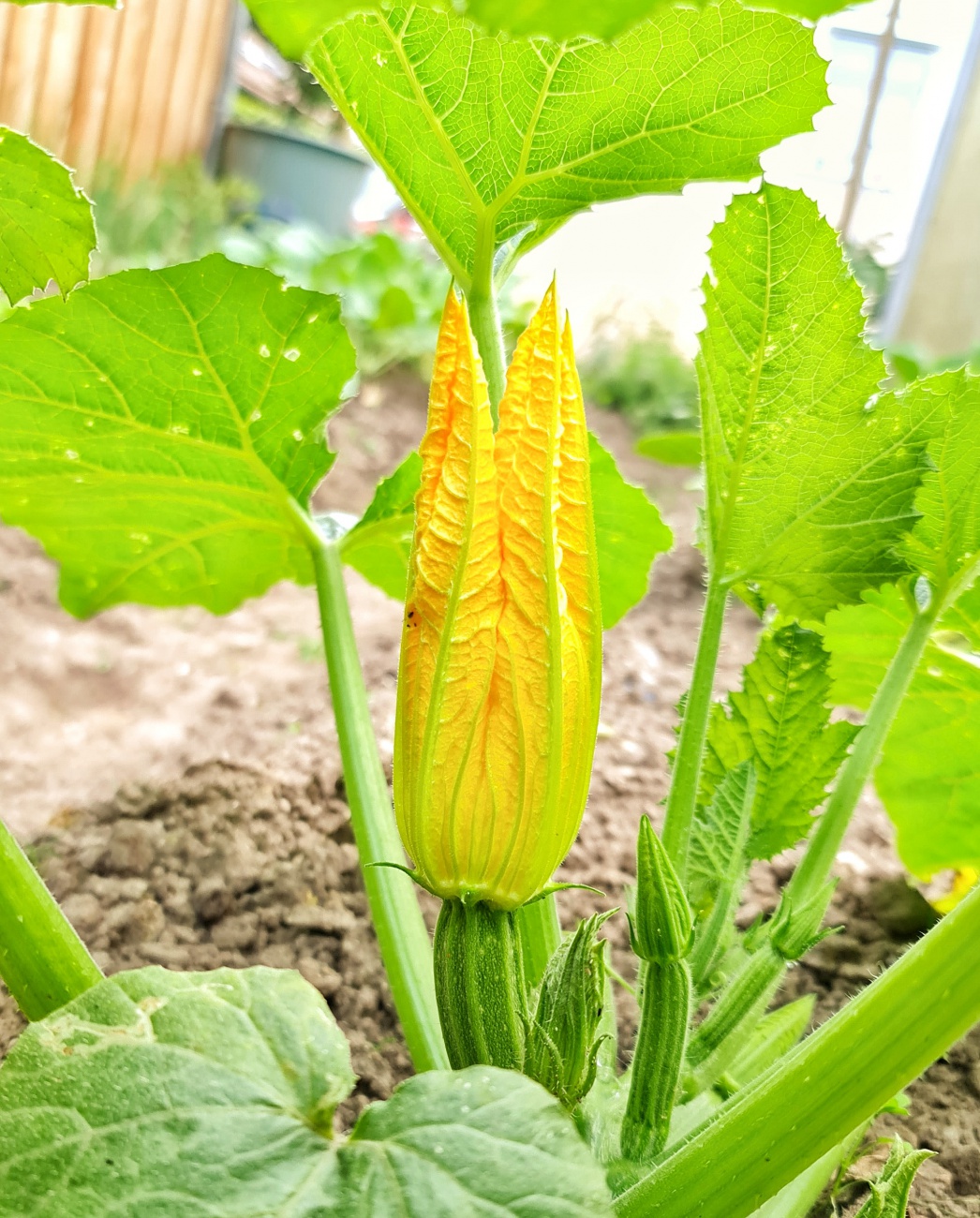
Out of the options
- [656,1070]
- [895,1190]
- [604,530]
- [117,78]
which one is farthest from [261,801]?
[117,78]

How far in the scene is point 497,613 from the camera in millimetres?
749

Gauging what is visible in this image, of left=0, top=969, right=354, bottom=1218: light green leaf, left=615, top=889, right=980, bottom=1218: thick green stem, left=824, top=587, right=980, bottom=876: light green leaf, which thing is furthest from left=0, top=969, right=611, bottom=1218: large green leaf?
left=824, top=587, right=980, bottom=876: light green leaf

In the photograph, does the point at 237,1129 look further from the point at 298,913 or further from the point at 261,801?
the point at 261,801

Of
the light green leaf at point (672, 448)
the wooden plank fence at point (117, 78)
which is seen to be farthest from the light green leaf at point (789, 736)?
the wooden plank fence at point (117, 78)

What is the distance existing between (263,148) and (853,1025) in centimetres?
590

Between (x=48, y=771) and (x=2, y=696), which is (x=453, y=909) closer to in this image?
(x=48, y=771)

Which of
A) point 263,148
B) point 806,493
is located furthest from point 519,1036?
point 263,148

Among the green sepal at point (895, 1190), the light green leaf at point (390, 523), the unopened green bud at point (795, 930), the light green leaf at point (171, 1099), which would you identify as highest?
the light green leaf at point (390, 523)

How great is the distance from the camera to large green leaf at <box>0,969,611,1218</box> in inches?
22.9

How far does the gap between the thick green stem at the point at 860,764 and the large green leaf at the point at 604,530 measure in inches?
10.5

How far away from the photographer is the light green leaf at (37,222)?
2.83 feet

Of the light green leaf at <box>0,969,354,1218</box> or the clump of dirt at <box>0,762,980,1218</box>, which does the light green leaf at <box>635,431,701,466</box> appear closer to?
the clump of dirt at <box>0,762,980,1218</box>

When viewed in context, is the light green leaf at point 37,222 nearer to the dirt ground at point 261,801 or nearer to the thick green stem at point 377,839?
the thick green stem at point 377,839

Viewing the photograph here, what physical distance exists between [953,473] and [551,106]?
0.44m
